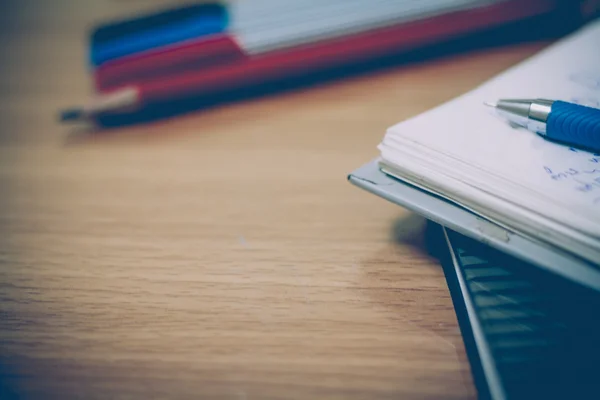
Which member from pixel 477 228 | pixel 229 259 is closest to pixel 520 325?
pixel 477 228

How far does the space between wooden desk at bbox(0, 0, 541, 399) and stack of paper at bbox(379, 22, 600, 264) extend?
0.07 meters

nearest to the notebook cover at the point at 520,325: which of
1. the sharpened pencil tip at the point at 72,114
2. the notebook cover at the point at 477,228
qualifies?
the notebook cover at the point at 477,228

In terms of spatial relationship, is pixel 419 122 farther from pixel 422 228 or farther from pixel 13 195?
pixel 13 195

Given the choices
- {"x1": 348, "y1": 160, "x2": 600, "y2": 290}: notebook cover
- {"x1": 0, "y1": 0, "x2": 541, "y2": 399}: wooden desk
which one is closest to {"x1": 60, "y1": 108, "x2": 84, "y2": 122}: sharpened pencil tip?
{"x1": 0, "y1": 0, "x2": 541, "y2": 399}: wooden desk

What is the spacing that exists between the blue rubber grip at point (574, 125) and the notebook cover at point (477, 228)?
3.1 inches

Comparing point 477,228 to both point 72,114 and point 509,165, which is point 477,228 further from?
point 72,114

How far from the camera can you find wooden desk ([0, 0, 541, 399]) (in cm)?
28

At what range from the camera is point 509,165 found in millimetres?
286

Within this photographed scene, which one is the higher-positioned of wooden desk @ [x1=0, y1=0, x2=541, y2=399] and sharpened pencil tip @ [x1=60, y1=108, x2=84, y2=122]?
sharpened pencil tip @ [x1=60, y1=108, x2=84, y2=122]

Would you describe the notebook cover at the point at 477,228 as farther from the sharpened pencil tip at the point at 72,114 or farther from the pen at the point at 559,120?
the sharpened pencil tip at the point at 72,114

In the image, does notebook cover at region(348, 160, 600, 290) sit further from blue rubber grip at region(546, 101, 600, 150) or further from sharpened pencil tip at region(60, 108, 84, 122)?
sharpened pencil tip at region(60, 108, 84, 122)

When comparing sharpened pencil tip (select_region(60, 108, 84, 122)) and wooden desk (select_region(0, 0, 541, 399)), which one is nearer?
wooden desk (select_region(0, 0, 541, 399))

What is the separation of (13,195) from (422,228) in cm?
33

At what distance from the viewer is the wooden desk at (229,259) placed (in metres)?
0.28
